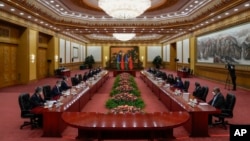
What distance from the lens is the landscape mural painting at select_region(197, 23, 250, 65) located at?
13.1 meters

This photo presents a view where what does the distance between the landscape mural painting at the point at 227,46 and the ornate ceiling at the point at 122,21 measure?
0.93m

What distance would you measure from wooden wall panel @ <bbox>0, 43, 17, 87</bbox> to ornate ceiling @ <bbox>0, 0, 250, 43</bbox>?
1947 millimetres

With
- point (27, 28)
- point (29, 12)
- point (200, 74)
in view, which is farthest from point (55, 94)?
point (200, 74)

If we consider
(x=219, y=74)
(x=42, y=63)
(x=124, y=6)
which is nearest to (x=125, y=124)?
(x=124, y=6)

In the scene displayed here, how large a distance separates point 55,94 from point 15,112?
1.26 m

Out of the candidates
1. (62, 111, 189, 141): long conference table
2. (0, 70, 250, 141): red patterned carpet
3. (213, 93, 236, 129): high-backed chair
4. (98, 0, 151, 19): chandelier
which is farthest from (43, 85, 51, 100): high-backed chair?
(213, 93, 236, 129): high-backed chair

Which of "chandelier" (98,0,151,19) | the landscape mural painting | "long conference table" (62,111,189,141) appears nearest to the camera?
"long conference table" (62,111,189,141)

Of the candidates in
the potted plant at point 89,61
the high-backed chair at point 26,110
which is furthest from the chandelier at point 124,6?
the potted plant at point 89,61

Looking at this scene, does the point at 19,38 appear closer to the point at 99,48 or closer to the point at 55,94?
the point at 55,94

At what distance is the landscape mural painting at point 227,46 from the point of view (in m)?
13.1

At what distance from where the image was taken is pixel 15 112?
802 centimetres

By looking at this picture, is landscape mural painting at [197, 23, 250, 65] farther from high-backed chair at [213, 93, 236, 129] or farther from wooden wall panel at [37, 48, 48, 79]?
wooden wall panel at [37, 48, 48, 79]

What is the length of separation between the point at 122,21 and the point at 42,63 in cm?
670

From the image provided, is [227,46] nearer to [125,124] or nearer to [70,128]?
[70,128]
